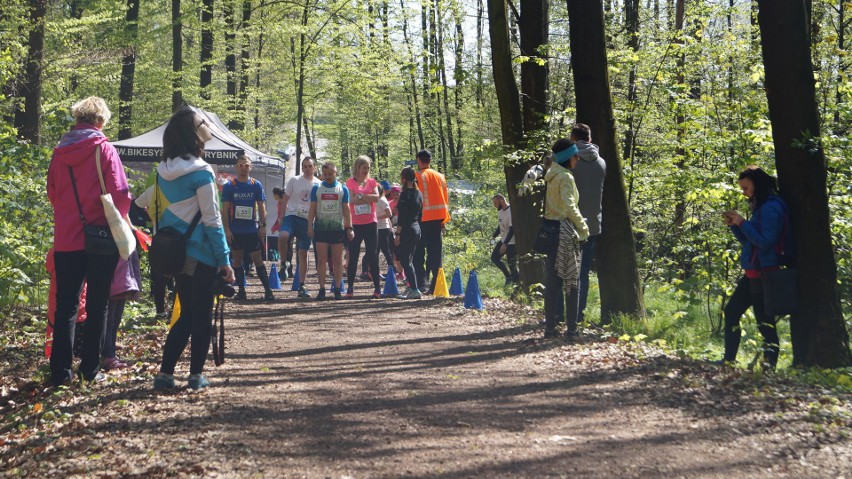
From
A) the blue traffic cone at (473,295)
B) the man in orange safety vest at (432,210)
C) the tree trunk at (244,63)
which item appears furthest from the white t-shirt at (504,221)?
the tree trunk at (244,63)

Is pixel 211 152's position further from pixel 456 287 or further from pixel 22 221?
pixel 22 221

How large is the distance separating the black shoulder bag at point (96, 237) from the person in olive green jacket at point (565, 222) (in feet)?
13.6

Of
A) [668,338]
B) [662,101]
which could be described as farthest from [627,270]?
[662,101]

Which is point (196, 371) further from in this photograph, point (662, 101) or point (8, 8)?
point (8, 8)

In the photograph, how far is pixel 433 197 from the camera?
532 inches

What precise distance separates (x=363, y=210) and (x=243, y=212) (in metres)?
1.96

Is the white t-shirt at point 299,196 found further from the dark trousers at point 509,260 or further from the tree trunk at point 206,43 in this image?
the tree trunk at point 206,43

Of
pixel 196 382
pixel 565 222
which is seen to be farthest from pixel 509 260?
pixel 196 382

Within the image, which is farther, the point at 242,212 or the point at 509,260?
the point at 509,260

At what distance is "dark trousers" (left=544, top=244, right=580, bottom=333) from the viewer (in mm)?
8719

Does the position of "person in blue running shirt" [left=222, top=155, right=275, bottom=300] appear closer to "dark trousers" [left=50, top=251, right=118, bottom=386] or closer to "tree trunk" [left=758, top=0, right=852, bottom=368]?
"dark trousers" [left=50, top=251, right=118, bottom=386]

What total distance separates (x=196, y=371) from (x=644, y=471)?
11.8 ft

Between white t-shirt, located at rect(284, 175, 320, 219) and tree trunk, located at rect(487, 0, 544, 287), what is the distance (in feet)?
10.7

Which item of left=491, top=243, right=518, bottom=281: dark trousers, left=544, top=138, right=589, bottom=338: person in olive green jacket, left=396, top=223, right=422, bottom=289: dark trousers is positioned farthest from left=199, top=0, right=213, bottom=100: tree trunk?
left=544, top=138, right=589, bottom=338: person in olive green jacket
